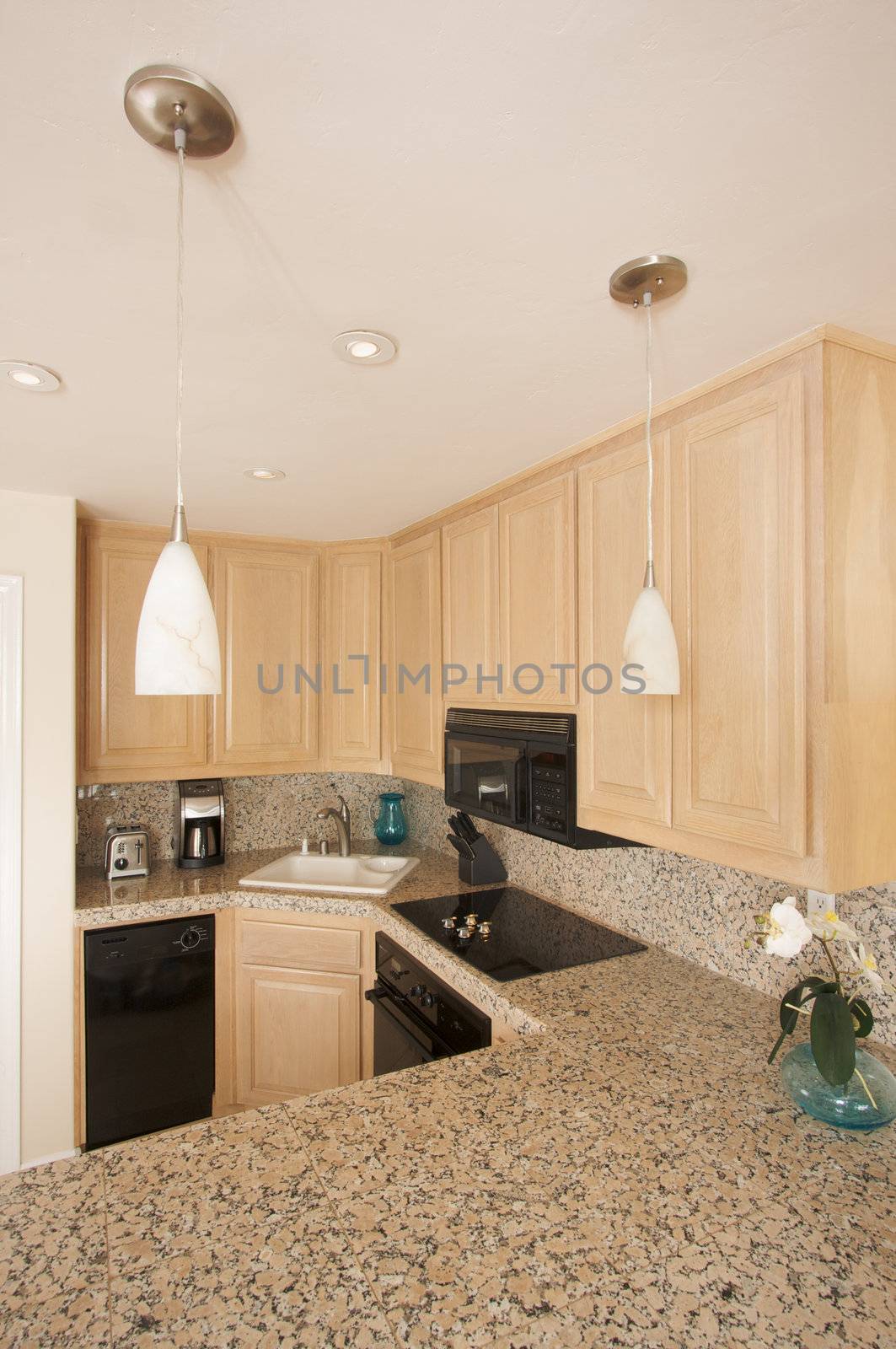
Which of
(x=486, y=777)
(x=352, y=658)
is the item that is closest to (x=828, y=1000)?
(x=486, y=777)

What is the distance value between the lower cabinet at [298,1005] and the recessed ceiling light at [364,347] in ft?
6.53

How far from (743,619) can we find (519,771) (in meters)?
0.88

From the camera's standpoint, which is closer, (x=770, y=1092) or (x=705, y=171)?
(x=705, y=171)

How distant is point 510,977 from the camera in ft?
6.11

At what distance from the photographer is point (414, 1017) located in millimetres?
2154

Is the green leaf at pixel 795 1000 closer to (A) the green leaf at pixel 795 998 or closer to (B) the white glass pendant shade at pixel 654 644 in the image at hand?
(A) the green leaf at pixel 795 998

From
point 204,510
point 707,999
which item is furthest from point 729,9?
point 204,510

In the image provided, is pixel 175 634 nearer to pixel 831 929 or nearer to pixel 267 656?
pixel 831 929

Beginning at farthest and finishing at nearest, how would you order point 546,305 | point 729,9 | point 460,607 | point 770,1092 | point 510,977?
point 460,607 < point 510,977 < point 770,1092 < point 546,305 < point 729,9

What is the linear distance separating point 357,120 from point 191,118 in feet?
0.61

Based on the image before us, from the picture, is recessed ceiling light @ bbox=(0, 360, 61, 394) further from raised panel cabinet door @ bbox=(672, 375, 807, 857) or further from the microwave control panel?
the microwave control panel

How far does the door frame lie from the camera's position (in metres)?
2.34

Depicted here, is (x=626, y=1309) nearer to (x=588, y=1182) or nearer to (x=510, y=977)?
(x=588, y=1182)

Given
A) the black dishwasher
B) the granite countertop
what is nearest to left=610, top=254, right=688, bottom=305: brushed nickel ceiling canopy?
the granite countertop
